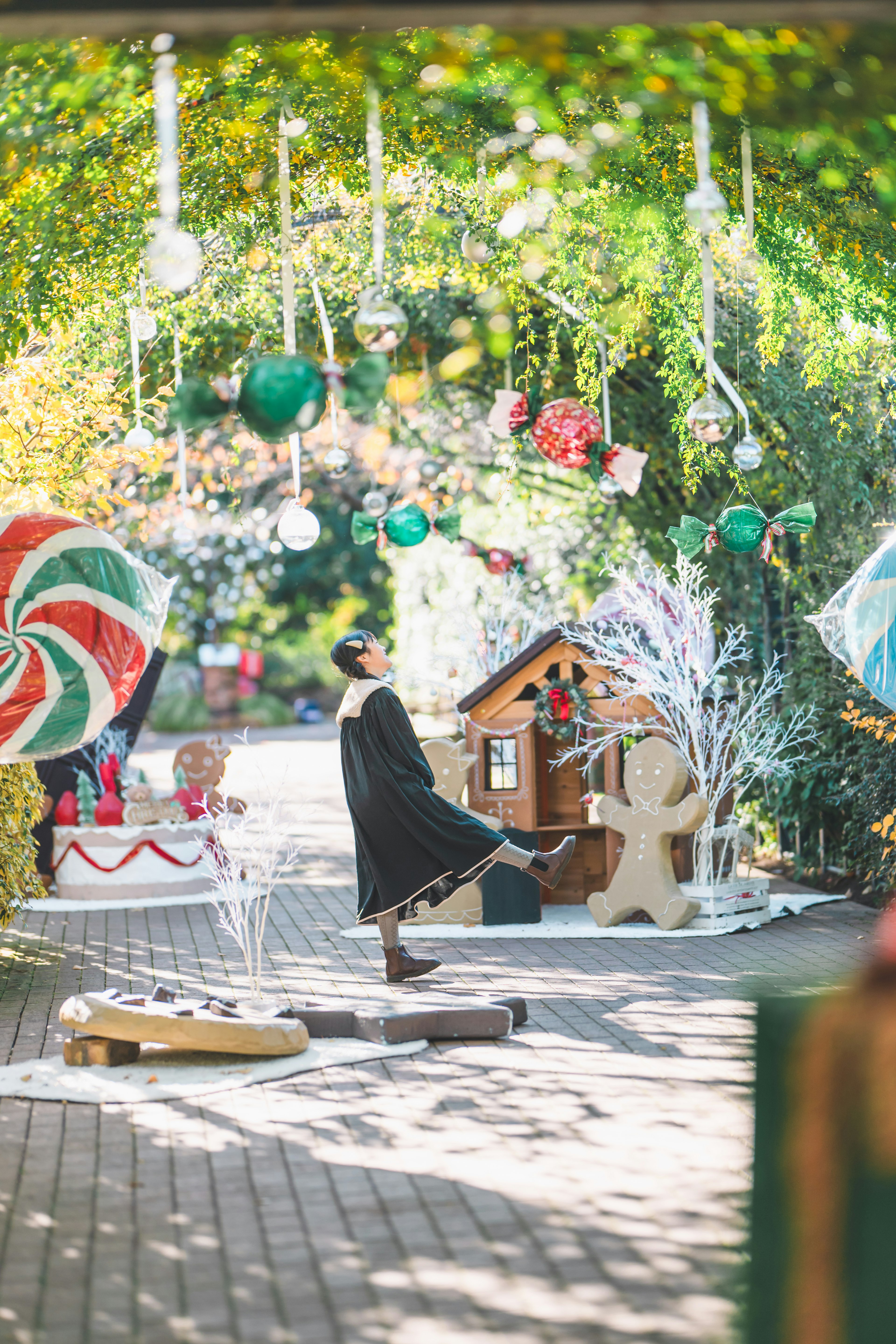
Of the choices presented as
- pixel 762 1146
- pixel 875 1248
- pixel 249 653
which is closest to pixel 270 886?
pixel 762 1146

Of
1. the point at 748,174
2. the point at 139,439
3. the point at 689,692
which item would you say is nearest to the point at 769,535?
the point at 689,692

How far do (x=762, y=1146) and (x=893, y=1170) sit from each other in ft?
1.70

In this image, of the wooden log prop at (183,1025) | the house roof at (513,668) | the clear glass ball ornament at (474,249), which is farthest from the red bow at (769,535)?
the wooden log prop at (183,1025)

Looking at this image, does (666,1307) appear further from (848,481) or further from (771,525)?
(848,481)

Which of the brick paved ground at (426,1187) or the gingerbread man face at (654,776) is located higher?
the gingerbread man face at (654,776)

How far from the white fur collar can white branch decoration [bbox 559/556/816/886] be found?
63.4 inches

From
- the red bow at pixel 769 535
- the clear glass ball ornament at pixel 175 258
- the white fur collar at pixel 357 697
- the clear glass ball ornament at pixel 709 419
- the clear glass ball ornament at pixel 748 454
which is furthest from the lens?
the red bow at pixel 769 535

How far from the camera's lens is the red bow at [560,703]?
7.96 meters

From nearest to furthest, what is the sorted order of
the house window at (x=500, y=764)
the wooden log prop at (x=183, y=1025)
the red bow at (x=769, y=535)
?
the wooden log prop at (x=183, y=1025), the red bow at (x=769, y=535), the house window at (x=500, y=764)

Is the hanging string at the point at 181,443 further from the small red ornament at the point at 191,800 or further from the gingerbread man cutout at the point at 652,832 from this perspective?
the gingerbread man cutout at the point at 652,832

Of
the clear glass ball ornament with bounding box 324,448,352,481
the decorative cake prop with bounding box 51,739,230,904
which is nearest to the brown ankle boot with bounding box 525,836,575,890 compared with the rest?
the clear glass ball ornament with bounding box 324,448,352,481

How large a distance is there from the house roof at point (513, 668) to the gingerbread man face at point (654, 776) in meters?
0.78

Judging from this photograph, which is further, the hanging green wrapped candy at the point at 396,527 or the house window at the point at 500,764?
the house window at the point at 500,764

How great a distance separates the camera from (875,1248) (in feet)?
8.25
